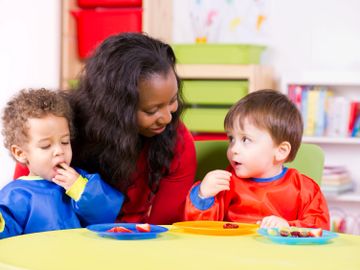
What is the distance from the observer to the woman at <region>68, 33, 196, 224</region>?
1685mm

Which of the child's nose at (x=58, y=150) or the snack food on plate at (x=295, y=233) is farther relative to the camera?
the child's nose at (x=58, y=150)

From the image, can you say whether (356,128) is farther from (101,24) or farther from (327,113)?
(101,24)

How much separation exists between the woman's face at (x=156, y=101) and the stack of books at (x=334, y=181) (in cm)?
218

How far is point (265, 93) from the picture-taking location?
1852 millimetres

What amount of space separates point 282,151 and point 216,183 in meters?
0.24

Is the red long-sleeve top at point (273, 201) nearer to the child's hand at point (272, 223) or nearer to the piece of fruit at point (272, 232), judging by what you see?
the child's hand at point (272, 223)

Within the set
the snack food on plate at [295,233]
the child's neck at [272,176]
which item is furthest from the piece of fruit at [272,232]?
the child's neck at [272,176]

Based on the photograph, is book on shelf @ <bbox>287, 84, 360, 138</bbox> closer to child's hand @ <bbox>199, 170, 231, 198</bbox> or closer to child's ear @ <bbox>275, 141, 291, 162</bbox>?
child's ear @ <bbox>275, 141, 291, 162</bbox>

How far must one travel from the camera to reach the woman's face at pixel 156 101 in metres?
1.68

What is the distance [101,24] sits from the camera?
4.02 m

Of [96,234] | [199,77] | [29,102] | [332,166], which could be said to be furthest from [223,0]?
[96,234]

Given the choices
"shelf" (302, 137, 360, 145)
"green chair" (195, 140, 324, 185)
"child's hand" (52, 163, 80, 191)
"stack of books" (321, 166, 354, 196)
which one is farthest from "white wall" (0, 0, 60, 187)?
"child's hand" (52, 163, 80, 191)

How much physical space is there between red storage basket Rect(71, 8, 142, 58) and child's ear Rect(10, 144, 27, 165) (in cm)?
226

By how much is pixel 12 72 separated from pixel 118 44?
2445mm
